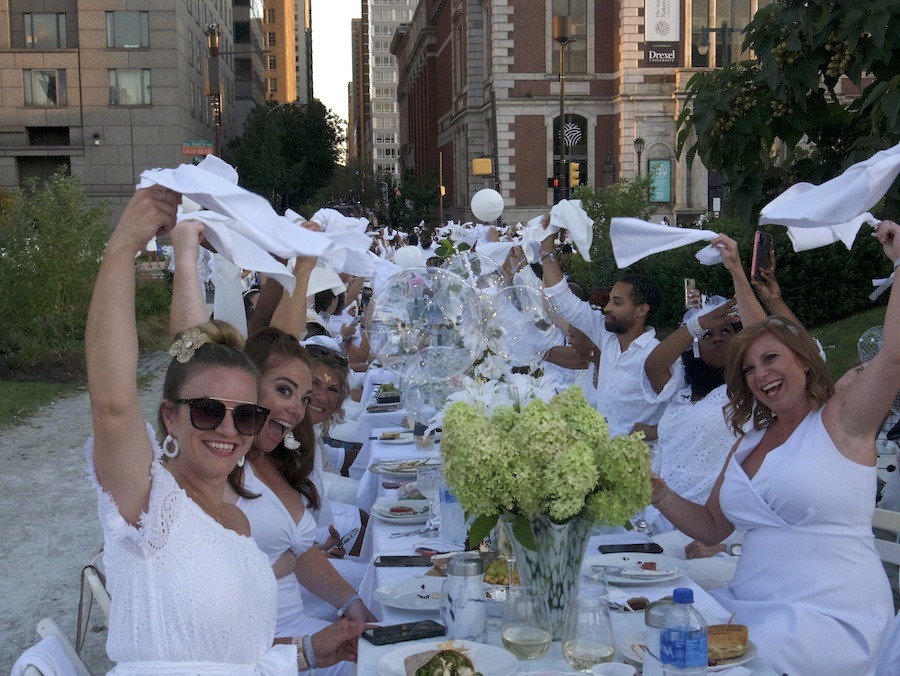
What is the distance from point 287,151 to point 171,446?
72645 mm

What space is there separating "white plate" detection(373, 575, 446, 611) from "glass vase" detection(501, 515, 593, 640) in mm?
421

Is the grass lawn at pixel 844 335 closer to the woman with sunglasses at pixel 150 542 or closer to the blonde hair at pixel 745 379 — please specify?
the blonde hair at pixel 745 379

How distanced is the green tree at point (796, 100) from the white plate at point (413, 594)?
251 cm

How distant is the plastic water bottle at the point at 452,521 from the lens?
13.9 feet

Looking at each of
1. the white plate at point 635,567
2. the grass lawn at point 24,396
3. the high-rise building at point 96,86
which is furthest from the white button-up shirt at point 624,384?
the high-rise building at point 96,86

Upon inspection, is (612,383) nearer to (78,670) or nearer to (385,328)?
(385,328)

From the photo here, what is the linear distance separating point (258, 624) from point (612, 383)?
4.23 metres

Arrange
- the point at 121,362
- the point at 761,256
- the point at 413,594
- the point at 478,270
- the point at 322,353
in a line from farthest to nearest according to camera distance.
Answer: the point at 478,270 < the point at 322,353 < the point at 761,256 < the point at 413,594 < the point at 121,362

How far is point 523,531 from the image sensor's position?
9.72 feet

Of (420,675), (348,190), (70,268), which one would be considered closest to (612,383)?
(420,675)

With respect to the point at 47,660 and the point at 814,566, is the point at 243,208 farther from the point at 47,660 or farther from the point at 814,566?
the point at 814,566

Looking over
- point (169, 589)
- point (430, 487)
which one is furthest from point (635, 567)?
point (169, 589)

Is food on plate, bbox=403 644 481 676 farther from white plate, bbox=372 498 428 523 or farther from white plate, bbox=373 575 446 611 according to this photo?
white plate, bbox=372 498 428 523

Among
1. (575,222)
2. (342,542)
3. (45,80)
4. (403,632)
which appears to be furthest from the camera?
(45,80)
